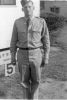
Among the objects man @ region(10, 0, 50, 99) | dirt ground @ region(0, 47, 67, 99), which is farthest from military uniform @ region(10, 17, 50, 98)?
dirt ground @ region(0, 47, 67, 99)

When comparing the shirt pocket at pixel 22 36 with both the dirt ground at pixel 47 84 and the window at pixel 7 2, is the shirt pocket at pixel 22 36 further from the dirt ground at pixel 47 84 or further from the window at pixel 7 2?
the dirt ground at pixel 47 84

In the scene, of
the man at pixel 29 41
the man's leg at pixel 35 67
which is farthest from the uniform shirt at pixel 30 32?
the man's leg at pixel 35 67

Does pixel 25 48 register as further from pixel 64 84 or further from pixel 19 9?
pixel 64 84

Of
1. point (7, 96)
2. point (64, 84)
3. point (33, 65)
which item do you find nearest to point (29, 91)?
point (33, 65)

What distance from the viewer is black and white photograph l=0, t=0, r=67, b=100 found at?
2.51m

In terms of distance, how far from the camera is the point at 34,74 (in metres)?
2.62

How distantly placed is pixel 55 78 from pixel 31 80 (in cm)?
181

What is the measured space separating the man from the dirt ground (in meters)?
0.99

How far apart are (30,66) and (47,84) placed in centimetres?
165

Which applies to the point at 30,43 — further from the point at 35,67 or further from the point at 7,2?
the point at 7,2

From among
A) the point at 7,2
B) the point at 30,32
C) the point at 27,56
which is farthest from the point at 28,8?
the point at 7,2

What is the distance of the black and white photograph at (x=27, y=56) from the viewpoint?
2508 mm

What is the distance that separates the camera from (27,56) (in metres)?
2.54

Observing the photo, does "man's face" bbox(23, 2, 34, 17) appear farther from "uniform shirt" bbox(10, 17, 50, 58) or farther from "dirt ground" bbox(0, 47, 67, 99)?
"dirt ground" bbox(0, 47, 67, 99)
